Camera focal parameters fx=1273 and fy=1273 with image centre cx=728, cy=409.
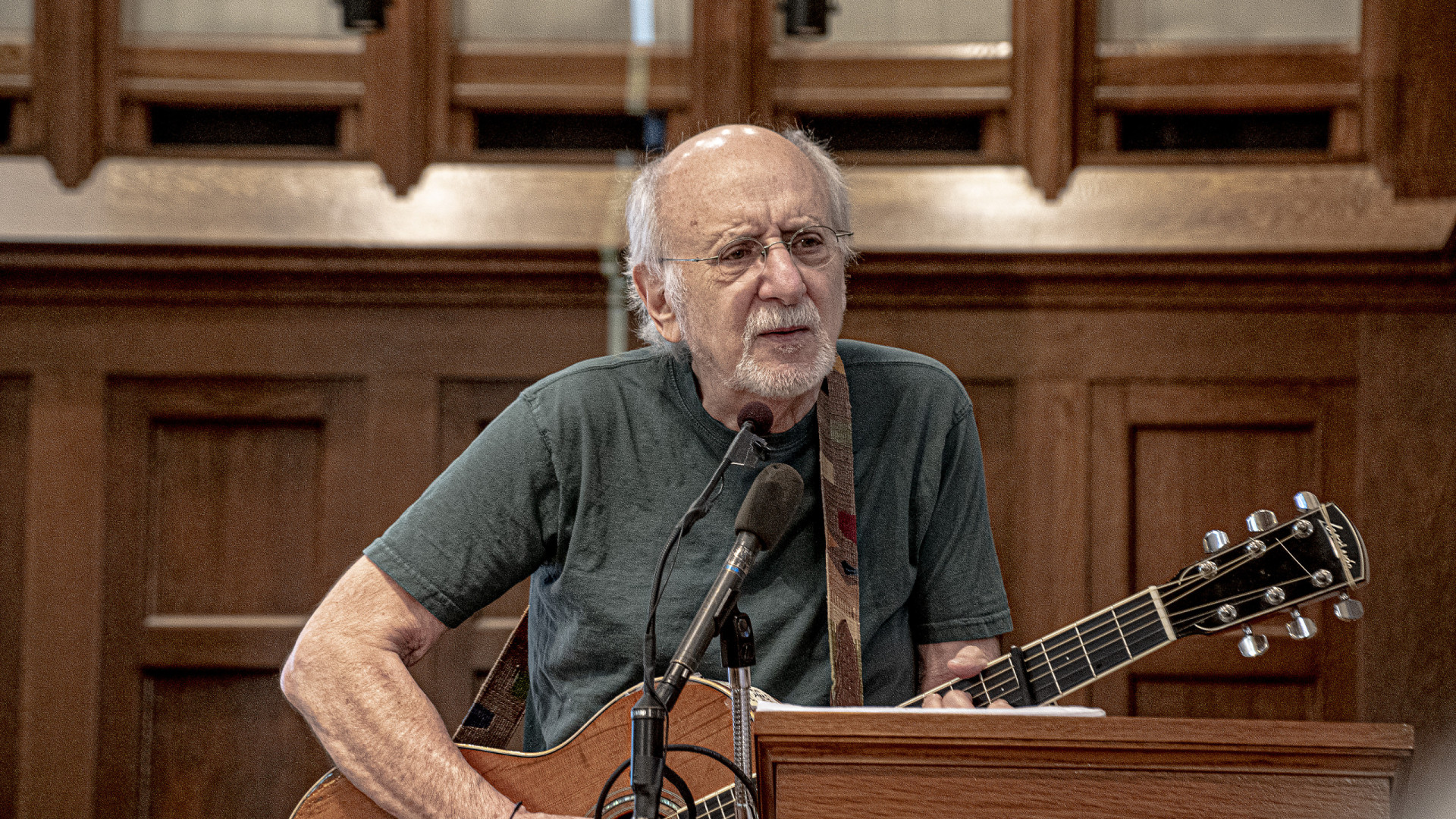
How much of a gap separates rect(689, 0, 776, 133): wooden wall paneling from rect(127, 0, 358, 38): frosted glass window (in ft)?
3.04

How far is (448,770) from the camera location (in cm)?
180

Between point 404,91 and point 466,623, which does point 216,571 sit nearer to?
point 466,623

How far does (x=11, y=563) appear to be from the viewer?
3.20 metres

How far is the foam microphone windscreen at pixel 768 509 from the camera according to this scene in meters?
1.33

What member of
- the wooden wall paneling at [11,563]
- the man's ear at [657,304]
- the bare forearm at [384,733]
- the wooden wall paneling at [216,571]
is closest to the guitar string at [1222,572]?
the man's ear at [657,304]

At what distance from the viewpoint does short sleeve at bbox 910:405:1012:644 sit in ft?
6.69

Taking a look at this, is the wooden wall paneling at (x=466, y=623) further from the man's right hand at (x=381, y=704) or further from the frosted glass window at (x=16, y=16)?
the frosted glass window at (x=16, y=16)

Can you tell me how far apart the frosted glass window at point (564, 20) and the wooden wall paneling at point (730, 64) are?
0.22ft

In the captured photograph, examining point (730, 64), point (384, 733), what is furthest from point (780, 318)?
point (730, 64)

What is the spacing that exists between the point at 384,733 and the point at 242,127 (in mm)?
2074

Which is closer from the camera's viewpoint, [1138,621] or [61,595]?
[1138,621]

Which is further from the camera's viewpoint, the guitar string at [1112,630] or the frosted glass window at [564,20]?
the frosted glass window at [564,20]

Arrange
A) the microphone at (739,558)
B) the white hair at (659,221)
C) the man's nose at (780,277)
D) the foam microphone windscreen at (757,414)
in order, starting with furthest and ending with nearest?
1. the white hair at (659,221)
2. the man's nose at (780,277)
3. the foam microphone windscreen at (757,414)
4. the microphone at (739,558)

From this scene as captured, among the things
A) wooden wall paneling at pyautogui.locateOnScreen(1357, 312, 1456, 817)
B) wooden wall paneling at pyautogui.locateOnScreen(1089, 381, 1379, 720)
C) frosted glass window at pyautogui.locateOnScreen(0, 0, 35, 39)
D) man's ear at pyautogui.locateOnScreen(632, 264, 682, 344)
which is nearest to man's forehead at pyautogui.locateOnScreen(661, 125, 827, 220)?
man's ear at pyautogui.locateOnScreen(632, 264, 682, 344)
